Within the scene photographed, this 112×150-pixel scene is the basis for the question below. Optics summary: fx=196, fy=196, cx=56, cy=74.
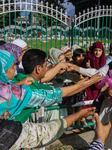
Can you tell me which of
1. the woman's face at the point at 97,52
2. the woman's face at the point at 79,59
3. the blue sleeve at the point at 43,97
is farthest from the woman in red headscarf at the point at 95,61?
the blue sleeve at the point at 43,97

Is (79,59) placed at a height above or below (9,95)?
above

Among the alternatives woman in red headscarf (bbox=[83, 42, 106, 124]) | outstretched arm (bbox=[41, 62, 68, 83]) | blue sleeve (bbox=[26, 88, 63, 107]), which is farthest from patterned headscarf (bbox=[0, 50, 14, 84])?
woman in red headscarf (bbox=[83, 42, 106, 124])

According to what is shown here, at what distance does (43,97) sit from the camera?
5.64 ft

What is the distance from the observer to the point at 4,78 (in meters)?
1.57

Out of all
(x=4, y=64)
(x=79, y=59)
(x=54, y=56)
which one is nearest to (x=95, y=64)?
(x=79, y=59)

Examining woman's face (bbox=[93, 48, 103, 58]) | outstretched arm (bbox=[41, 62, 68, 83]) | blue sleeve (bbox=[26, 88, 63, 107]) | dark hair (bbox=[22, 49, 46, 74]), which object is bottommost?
blue sleeve (bbox=[26, 88, 63, 107])

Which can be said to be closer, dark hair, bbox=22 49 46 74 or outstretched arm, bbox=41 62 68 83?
dark hair, bbox=22 49 46 74

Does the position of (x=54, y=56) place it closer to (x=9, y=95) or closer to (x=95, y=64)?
(x=95, y=64)

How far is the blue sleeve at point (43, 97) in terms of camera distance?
1661mm

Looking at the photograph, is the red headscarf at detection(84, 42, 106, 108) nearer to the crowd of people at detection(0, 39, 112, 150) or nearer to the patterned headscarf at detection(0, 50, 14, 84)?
the crowd of people at detection(0, 39, 112, 150)

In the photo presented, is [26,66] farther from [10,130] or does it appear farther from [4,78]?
[10,130]

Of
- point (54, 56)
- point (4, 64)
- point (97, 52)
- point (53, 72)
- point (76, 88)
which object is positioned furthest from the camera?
point (54, 56)

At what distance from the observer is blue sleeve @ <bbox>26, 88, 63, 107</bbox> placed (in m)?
1.66

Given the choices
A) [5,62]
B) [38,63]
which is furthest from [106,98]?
[5,62]
